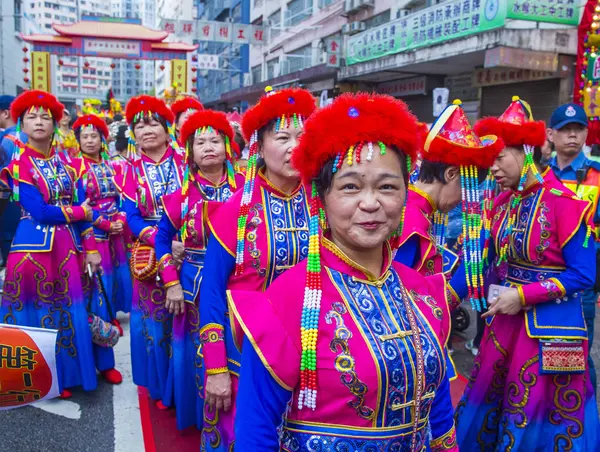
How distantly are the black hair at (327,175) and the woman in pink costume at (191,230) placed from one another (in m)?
1.83

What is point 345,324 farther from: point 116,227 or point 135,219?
point 116,227

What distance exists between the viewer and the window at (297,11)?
93.8 feet

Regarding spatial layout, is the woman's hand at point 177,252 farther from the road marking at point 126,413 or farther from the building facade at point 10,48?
the building facade at point 10,48

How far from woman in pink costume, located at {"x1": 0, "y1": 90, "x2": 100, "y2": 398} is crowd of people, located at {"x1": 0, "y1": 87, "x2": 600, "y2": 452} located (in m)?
0.02

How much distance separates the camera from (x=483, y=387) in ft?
10.7

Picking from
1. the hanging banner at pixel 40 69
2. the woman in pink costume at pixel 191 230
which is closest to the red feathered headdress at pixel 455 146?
the woman in pink costume at pixel 191 230

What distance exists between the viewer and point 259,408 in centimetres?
156

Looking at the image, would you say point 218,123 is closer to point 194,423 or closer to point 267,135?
point 267,135

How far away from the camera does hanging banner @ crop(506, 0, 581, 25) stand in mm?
11852

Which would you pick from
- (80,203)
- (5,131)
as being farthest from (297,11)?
(80,203)

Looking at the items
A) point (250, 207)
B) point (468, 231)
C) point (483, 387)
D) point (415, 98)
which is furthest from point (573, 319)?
point (415, 98)

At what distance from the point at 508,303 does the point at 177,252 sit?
1981mm

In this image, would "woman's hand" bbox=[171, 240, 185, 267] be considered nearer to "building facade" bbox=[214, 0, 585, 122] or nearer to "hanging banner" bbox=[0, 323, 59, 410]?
"hanging banner" bbox=[0, 323, 59, 410]

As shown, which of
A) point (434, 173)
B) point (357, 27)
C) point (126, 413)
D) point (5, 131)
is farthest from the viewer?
point (357, 27)
